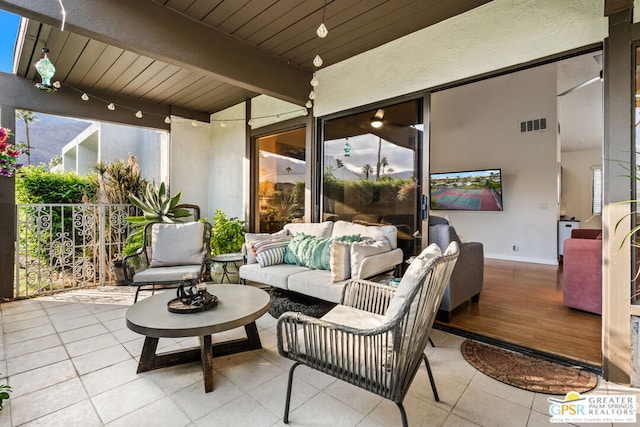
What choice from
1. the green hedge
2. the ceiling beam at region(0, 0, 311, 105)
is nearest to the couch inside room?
the ceiling beam at region(0, 0, 311, 105)

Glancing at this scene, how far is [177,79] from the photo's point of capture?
13.6ft

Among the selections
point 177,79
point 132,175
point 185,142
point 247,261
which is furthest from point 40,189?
point 247,261

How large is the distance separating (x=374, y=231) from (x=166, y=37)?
2.66 m

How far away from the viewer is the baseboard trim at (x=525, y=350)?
2197 millimetres

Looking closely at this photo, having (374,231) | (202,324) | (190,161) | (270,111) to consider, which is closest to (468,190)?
(374,231)

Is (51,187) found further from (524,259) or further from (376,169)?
(524,259)

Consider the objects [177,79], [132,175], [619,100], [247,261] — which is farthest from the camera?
[132,175]

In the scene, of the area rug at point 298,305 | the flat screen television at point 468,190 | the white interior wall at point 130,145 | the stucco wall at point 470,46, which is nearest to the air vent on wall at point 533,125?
the flat screen television at point 468,190

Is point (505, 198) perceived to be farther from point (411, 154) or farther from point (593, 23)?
point (593, 23)

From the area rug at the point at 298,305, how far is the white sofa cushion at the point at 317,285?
0.18 m

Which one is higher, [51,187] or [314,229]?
[51,187]

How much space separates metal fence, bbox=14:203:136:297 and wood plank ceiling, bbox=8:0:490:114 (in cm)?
→ 178

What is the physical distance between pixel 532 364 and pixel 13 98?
20.5 ft

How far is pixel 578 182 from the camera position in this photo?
8688 millimetres
